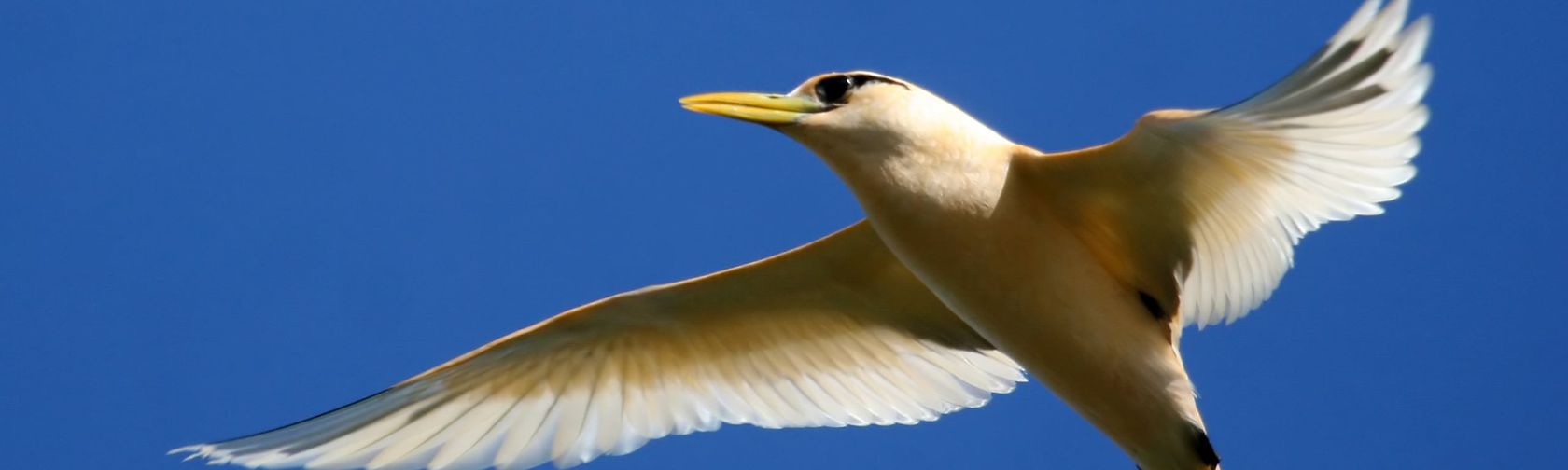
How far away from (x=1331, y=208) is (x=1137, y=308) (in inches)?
23.7

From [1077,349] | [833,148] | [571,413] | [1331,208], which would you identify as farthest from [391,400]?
[1331,208]

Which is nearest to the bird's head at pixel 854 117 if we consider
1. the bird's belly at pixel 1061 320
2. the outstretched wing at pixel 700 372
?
the bird's belly at pixel 1061 320

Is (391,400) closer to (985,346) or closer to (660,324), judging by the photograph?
(660,324)

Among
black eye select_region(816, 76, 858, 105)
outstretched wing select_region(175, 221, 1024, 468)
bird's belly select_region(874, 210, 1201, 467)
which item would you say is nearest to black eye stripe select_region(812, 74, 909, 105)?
black eye select_region(816, 76, 858, 105)

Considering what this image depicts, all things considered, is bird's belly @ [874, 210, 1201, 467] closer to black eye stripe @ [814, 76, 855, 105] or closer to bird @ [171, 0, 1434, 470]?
bird @ [171, 0, 1434, 470]

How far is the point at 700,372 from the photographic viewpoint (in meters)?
5.70

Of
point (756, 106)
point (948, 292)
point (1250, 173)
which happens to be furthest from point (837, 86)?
point (1250, 173)

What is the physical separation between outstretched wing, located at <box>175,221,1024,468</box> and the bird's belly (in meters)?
0.62

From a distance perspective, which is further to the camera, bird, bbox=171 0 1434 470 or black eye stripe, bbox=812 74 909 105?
black eye stripe, bbox=812 74 909 105

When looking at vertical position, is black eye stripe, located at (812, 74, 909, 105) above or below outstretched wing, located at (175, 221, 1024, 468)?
above

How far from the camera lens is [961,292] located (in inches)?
186

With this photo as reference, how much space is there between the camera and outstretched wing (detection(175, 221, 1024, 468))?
5430mm

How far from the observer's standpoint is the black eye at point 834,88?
4.77 m

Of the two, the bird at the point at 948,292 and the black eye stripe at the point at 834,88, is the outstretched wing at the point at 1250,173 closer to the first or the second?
the bird at the point at 948,292
